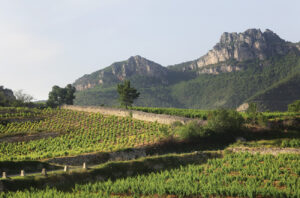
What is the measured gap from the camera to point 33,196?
17859mm

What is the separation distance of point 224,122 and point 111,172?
73.5ft

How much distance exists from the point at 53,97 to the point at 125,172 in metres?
73.3

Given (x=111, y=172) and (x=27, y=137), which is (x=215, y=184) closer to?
(x=111, y=172)

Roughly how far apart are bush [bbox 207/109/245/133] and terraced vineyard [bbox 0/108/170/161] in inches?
292

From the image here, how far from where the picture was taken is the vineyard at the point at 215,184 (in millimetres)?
18375

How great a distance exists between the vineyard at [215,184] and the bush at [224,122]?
1382cm

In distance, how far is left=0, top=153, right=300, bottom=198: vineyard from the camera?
18375 mm

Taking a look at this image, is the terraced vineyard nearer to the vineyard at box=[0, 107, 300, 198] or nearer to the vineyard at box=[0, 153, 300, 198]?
the vineyard at box=[0, 107, 300, 198]

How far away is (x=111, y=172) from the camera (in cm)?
2602

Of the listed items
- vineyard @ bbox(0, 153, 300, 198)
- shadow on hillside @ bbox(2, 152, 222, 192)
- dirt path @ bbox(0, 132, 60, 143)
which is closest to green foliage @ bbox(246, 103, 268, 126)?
shadow on hillside @ bbox(2, 152, 222, 192)

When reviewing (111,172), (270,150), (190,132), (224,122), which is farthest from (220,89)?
(111,172)

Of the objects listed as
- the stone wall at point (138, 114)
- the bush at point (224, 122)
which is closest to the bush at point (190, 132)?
the bush at point (224, 122)

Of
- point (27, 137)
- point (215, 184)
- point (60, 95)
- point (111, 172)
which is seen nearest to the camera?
point (215, 184)

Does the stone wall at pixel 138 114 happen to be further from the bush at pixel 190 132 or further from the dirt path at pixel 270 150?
the dirt path at pixel 270 150
